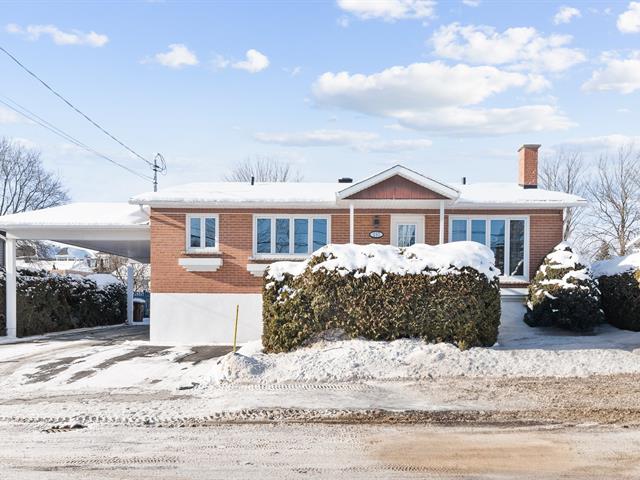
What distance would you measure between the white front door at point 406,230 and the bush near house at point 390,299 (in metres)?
4.12

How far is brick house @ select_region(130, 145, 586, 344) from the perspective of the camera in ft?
55.3

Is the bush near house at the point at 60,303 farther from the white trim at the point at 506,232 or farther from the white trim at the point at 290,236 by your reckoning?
the white trim at the point at 506,232

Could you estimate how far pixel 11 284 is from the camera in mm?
17891

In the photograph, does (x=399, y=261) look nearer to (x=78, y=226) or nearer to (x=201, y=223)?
(x=201, y=223)

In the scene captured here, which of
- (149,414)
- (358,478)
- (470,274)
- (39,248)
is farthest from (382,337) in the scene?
(39,248)

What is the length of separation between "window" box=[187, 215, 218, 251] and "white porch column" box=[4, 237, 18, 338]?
17.2 feet

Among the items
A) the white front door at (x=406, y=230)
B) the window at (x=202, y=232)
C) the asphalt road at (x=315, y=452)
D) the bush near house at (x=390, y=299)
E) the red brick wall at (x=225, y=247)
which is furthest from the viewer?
the white front door at (x=406, y=230)

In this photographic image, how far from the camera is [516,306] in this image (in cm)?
1658

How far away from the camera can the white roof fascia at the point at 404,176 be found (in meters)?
15.9

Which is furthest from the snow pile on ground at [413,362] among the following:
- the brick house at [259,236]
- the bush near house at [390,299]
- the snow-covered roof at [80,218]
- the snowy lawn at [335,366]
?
the snow-covered roof at [80,218]

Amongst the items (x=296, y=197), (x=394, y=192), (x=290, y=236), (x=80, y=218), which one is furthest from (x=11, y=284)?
(x=394, y=192)

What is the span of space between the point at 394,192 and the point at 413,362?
18.8ft

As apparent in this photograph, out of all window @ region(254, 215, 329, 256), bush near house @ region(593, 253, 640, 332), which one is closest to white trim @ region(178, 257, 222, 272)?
window @ region(254, 215, 329, 256)

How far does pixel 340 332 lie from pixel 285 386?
247 cm
